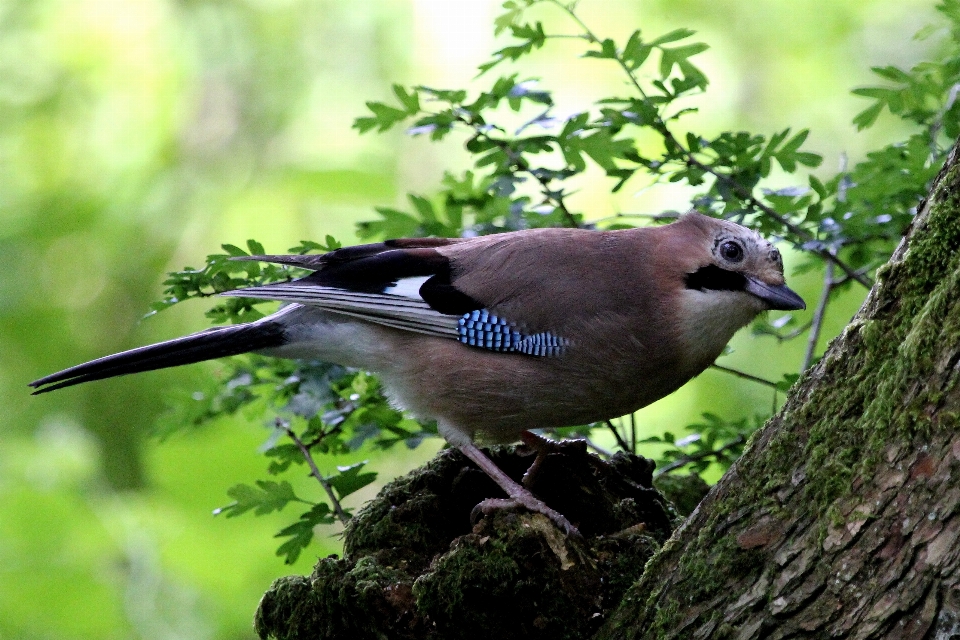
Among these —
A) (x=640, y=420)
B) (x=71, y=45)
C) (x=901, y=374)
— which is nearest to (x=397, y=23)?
(x=71, y=45)

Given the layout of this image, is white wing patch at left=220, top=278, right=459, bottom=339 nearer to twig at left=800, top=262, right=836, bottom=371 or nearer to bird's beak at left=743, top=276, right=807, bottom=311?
bird's beak at left=743, top=276, right=807, bottom=311

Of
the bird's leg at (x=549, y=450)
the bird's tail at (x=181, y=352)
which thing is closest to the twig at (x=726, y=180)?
the bird's leg at (x=549, y=450)

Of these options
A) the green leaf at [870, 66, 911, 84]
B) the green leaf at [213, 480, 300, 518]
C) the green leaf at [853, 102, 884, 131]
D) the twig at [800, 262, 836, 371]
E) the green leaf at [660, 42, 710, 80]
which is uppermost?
the green leaf at [660, 42, 710, 80]

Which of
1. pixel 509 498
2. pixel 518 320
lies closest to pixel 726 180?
pixel 518 320

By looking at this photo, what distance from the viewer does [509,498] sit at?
313cm

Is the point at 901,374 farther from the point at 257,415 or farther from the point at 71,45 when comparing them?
the point at 71,45

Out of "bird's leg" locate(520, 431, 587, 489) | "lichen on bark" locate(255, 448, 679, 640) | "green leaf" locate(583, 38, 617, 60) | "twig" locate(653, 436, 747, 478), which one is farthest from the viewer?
"twig" locate(653, 436, 747, 478)

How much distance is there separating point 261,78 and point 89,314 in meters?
2.75

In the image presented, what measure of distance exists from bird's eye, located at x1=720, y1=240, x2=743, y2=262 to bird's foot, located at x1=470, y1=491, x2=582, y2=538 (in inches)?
45.1

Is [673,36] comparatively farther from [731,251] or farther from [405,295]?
[405,295]

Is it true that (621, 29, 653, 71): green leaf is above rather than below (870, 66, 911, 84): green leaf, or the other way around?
above

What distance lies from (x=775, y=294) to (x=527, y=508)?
4.01 ft

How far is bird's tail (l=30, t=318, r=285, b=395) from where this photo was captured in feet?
10.9

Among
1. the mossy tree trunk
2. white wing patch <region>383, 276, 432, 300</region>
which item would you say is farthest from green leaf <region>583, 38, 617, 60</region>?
the mossy tree trunk
